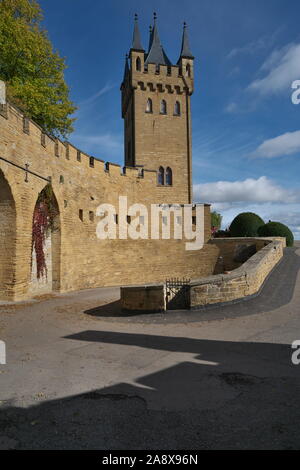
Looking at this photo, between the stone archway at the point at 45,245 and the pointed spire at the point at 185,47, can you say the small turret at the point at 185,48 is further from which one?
the stone archway at the point at 45,245

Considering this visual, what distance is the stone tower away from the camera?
28.8 meters

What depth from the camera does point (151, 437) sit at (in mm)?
3035

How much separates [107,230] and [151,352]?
12954mm

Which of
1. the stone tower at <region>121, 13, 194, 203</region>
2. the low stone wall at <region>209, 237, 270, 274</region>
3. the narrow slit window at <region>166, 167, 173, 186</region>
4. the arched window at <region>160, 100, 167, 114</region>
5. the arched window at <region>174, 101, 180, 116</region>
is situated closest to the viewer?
the low stone wall at <region>209, 237, 270, 274</region>

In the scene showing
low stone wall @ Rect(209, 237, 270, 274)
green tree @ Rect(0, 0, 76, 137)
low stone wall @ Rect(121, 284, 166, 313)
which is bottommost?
low stone wall @ Rect(121, 284, 166, 313)

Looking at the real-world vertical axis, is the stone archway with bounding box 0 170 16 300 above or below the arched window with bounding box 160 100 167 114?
below

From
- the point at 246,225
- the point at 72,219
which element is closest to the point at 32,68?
the point at 72,219

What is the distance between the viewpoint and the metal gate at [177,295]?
8695 millimetres

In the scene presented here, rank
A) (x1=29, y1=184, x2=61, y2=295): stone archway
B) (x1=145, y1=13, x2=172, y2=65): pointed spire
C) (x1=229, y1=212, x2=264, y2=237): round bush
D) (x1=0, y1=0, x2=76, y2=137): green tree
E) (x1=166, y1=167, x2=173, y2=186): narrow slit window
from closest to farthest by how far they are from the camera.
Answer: (x1=29, y1=184, x2=61, y2=295): stone archway → (x1=0, y1=0, x2=76, y2=137): green tree → (x1=229, y1=212, x2=264, y2=237): round bush → (x1=166, y1=167, x2=173, y2=186): narrow slit window → (x1=145, y1=13, x2=172, y2=65): pointed spire

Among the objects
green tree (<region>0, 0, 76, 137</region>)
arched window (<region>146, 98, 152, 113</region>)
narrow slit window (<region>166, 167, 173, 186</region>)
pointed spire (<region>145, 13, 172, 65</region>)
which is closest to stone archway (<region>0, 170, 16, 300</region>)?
green tree (<region>0, 0, 76, 137</region>)

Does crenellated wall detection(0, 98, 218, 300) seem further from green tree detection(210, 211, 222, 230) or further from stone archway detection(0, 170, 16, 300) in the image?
green tree detection(210, 211, 222, 230)

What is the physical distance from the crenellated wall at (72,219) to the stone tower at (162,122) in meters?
7.88

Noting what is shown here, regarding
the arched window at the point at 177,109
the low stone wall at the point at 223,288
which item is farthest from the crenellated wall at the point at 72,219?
the arched window at the point at 177,109

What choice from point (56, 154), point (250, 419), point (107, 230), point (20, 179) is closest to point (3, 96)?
point (20, 179)
